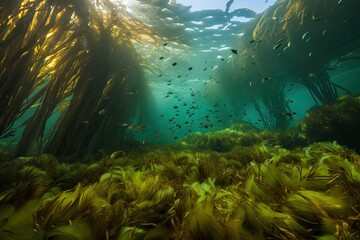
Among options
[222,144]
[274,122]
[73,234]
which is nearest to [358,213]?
[73,234]


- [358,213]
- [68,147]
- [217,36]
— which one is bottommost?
[358,213]

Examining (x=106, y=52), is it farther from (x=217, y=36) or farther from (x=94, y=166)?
(x=217, y=36)

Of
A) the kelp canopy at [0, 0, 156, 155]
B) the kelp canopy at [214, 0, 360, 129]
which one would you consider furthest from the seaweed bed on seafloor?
the kelp canopy at [214, 0, 360, 129]

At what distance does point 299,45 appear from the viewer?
46.5ft

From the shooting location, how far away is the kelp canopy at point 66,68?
14.2 ft

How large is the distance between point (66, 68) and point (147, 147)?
4121mm

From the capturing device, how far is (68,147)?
19.0ft

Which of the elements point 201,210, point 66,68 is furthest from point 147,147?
point 201,210

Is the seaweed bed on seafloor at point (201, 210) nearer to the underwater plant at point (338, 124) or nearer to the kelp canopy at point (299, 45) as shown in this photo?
the underwater plant at point (338, 124)

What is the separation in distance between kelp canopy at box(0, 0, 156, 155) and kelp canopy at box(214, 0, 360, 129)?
20.0 feet

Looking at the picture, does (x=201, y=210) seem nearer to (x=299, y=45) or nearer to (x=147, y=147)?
(x=147, y=147)

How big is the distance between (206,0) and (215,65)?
10.9 metres

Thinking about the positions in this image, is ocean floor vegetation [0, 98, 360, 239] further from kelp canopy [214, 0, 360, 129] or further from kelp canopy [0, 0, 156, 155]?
kelp canopy [214, 0, 360, 129]

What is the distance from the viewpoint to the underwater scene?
1.24 metres
